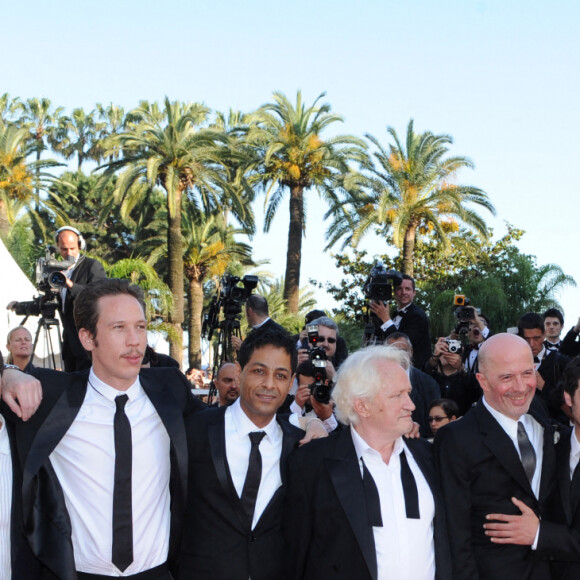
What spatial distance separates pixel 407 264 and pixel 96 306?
2615 cm

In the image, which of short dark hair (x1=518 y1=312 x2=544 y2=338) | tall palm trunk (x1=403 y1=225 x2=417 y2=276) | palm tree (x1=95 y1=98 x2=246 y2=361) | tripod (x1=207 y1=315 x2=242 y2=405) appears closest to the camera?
short dark hair (x1=518 y1=312 x2=544 y2=338)

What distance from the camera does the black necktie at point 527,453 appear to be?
391 cm

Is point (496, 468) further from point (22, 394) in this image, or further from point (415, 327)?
point (415, 327)

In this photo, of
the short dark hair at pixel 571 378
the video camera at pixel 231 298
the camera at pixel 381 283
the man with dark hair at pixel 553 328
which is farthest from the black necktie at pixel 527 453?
the video camera at pixel 231 298

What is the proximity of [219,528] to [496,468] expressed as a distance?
1359 mm

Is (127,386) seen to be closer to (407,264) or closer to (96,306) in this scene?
(96,306)

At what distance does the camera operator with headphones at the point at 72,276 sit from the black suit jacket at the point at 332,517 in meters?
3.61

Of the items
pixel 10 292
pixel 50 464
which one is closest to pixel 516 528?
pixel 50 464

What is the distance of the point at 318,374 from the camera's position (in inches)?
243

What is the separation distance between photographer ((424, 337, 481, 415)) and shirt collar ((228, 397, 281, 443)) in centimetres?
403

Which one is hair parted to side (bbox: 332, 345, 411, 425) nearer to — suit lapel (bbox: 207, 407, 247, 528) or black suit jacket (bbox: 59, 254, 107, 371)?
suit lapel (bbox: 207, 407, 247, 528)

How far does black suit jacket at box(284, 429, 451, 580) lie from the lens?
3.57 meters

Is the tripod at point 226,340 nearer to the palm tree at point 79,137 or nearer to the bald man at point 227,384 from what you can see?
the bald man at point 227,384

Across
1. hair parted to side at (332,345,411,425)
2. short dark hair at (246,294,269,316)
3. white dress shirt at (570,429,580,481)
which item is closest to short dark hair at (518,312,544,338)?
short dark hair at (246,294,269,316)
